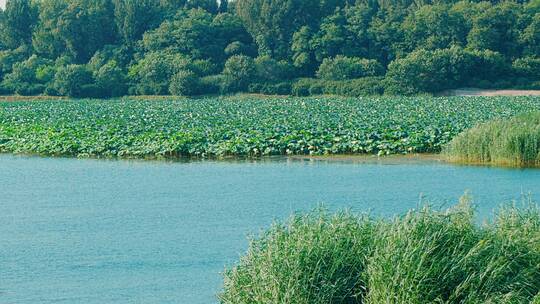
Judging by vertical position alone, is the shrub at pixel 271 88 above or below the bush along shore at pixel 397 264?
above

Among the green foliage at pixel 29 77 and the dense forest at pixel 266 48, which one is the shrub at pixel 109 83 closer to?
the dense forest at pixel 266 48

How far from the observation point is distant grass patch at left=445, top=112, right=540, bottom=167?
953 inches

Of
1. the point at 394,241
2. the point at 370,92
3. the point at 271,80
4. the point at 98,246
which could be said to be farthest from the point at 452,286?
the point at 271,80

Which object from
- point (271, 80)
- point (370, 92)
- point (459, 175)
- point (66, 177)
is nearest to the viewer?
point (459, 175)

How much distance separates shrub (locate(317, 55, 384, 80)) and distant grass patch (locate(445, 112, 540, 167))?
165ft

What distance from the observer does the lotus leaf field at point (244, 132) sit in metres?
29.0

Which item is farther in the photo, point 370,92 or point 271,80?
point 271,80

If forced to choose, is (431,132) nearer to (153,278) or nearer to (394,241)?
(153,278)

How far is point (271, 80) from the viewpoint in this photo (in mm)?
76875

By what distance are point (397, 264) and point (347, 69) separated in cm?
6708

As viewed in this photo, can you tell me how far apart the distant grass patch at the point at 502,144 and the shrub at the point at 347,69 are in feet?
165

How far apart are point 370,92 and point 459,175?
1890 inches

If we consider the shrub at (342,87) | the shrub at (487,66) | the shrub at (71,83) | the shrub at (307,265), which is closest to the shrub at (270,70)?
the shrub at (342,87)

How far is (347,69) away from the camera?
76.6 meters
